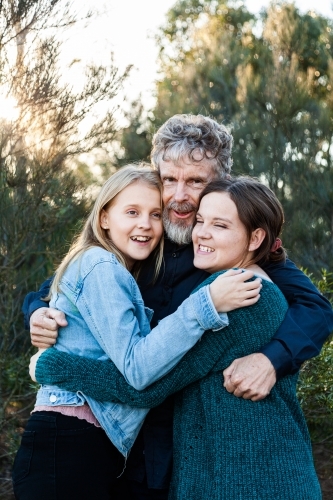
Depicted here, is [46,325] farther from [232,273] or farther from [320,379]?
[320,379]

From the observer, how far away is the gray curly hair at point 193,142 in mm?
3193

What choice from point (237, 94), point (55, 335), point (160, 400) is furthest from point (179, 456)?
point (237, 94)

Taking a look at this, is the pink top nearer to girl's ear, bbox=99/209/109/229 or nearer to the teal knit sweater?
the teal knit sweater

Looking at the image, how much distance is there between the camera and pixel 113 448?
2.54 metres

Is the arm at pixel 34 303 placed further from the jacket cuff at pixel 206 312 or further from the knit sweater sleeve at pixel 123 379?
the jacket cuff at pixel 206 312

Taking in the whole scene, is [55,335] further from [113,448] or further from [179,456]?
[179,456]

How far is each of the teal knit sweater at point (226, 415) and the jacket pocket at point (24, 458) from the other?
21 centimetres

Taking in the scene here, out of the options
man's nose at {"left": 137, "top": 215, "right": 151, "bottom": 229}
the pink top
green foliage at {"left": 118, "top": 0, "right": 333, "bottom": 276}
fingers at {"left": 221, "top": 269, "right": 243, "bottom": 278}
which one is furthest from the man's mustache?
green foliage at {"left": 118, "top": 0, "right": 333, "bottom": 276}

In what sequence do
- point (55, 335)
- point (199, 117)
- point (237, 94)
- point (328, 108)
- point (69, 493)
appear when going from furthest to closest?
point (237, 94) < point (328, 108) < point (199, 117) < point (55, 335) < point (69, 493)

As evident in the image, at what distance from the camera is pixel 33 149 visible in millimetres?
5176

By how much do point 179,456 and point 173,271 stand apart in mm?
793

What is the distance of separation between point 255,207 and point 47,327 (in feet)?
3.05

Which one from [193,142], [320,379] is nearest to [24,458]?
[193,142]

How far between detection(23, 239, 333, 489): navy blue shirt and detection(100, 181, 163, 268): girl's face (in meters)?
0.17
